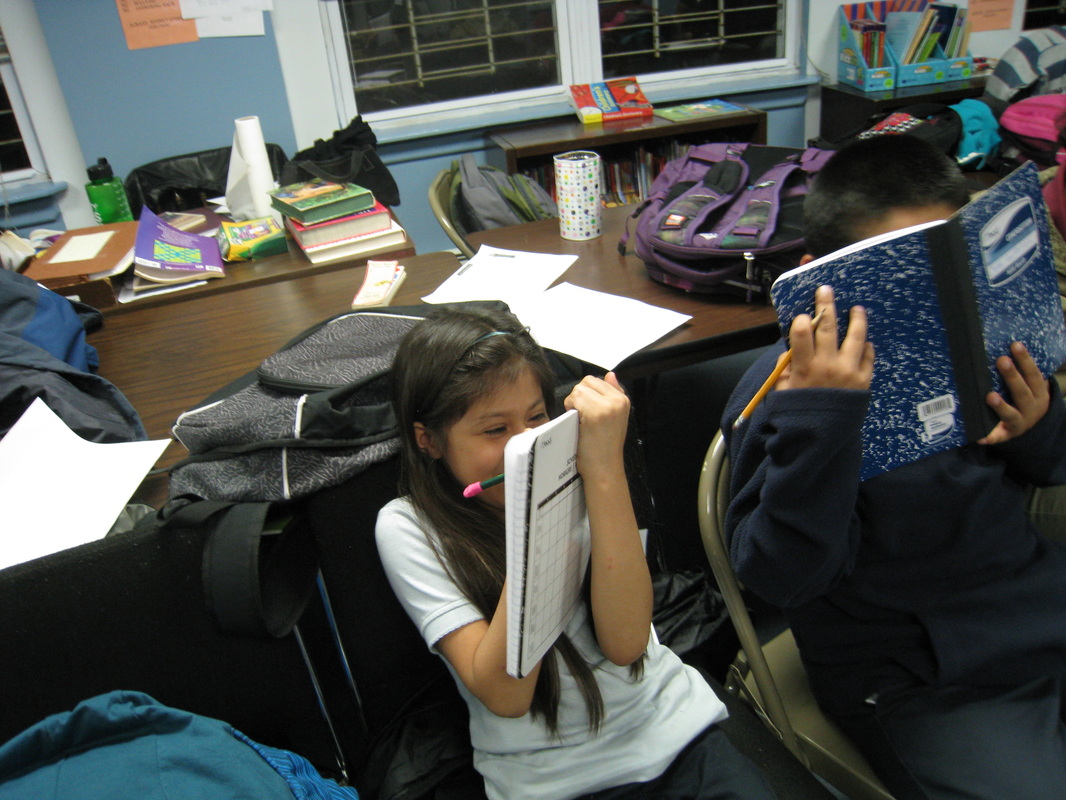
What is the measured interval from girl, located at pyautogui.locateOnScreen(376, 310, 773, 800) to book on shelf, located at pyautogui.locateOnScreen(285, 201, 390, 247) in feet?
3.72

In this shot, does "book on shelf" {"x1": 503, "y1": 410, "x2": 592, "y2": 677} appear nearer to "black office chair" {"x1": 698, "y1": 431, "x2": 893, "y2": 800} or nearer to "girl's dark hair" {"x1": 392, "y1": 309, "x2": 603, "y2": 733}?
"girl's dark hair" {"x1": 392, "y1": 309, "x2": 603, "y2": 733}

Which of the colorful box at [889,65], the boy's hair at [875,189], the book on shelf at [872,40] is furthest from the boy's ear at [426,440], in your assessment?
the book on shelf at [872,40]

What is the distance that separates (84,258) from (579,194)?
1.24m

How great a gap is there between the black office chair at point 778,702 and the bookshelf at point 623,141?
231cm

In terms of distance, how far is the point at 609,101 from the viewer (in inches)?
130

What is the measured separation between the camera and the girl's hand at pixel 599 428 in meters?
0.77

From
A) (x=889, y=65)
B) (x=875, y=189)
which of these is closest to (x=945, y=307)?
(x=875, y=189)

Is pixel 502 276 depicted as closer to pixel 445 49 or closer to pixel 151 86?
pixel 151 86

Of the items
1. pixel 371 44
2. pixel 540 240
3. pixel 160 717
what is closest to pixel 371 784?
pixel 160 717

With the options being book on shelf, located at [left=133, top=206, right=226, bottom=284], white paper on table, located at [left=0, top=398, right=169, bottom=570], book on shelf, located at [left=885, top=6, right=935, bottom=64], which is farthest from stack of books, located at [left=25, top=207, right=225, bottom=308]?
book on shelf, located at [left=885, top=6, right=935, bottom=64]

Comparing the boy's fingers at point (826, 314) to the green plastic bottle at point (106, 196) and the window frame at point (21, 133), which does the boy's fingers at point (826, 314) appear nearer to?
the green plastic bottle at point (106, 196)

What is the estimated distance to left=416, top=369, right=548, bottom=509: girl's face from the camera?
2.92 feet

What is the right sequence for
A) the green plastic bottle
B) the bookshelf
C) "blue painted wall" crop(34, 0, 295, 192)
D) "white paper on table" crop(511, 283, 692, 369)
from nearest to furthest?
1. "white paper on table" crop(511, 283, 692, 369)
2. the green plastic bottle
3. "blue painted wall" crop(34, 0, 295, 192)
4. the bookshelf

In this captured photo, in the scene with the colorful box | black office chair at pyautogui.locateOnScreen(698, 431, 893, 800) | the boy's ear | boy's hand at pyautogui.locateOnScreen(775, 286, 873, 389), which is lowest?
black office chair at pyautogui.locateOnScreen(698, 431, 893, 800)
